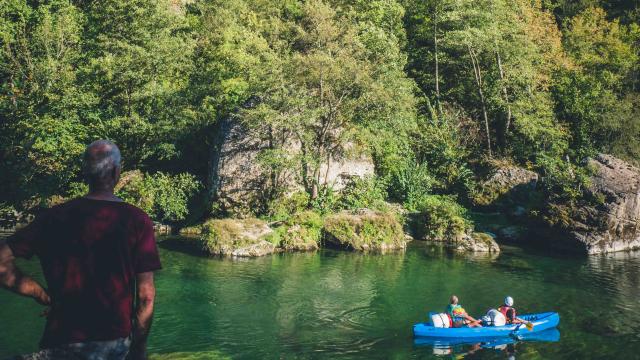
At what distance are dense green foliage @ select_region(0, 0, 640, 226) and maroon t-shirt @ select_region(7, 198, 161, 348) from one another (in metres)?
22.6

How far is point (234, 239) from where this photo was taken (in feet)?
75.5

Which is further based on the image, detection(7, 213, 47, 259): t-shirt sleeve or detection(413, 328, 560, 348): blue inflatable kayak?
detection(413, 328, 560, 348): blue inflatable kayak

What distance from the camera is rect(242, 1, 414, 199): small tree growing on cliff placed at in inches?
1076

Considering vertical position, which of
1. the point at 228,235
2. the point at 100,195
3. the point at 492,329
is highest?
the point at 100,195

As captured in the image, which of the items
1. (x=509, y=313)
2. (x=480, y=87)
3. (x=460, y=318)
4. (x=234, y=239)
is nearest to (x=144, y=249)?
(x=460, y=318)

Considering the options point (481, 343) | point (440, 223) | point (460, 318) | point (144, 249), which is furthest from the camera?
point (440, 223)

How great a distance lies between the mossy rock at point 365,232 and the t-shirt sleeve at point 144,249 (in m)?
22.1

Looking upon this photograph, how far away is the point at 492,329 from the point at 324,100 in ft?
56.5

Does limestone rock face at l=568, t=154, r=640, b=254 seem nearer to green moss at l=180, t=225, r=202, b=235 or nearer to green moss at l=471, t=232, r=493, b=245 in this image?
green moss at l=471, t=232, r=493, b=245

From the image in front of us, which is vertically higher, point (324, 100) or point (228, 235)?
point (324, 100)

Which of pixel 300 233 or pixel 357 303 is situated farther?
pixel 300 233

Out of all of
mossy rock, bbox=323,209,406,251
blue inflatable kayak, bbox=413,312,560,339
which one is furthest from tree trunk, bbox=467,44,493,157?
blue inflatable kayak, bbox=413,312,560,339

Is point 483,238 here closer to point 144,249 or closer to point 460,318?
point 460,318

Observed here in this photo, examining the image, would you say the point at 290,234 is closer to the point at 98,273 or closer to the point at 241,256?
the point at 241,256
